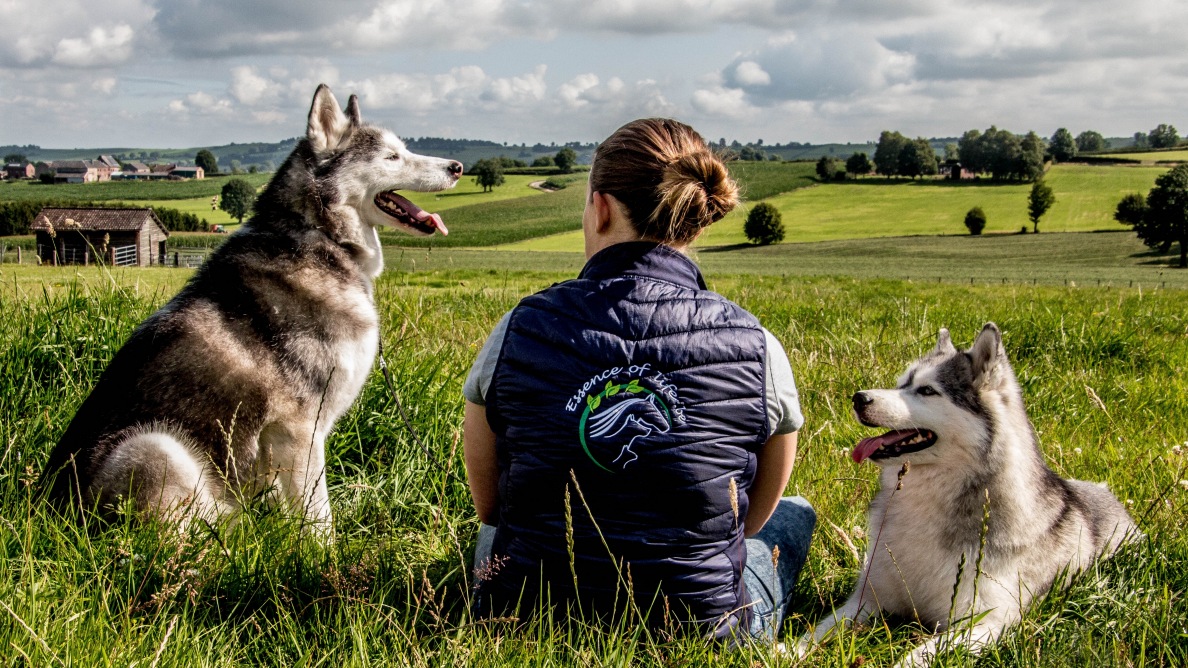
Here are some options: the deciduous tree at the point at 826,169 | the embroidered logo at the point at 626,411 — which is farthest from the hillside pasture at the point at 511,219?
the embroidered logo at the point at 626,411

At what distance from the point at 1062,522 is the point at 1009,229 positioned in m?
87.3

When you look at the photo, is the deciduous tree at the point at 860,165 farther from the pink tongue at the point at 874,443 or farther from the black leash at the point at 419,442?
the pink tongue at the point at 874,443

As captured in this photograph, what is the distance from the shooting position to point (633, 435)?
7.22 ft

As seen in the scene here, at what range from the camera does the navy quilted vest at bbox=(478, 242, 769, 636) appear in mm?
2205

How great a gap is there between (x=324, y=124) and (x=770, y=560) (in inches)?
128

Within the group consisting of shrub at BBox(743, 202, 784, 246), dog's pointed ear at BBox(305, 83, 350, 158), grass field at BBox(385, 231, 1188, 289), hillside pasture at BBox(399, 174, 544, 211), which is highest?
hillside pasture at BBox(399, 174, 544, 211)

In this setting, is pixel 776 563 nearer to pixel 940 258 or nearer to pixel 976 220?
pixel 940 258

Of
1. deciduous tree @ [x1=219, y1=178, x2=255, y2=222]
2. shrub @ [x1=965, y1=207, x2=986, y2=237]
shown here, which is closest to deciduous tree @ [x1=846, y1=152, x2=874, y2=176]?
shrub @ [x1=965, y1=207, x2=986, y2=237]

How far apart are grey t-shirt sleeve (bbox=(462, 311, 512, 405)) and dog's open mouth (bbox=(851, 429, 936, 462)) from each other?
1589 mm

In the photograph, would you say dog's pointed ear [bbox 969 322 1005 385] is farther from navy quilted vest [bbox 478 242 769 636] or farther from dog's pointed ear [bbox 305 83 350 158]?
dog's pointed ear [bbox 305 83 350 158]

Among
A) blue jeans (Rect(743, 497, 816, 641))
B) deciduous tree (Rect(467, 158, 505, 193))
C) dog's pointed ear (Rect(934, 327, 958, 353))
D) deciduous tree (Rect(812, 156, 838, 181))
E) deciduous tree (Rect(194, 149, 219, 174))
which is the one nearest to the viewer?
blue jeans (Rect(743, 497, 816, 641))

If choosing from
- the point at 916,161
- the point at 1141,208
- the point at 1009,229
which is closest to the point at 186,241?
the point at 1009,229

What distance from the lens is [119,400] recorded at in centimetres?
345

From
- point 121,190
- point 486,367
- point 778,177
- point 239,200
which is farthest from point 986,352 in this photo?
point 121,190
